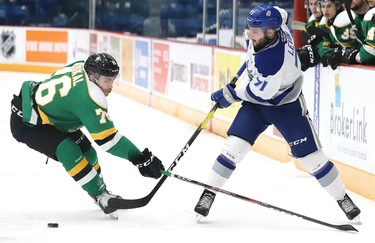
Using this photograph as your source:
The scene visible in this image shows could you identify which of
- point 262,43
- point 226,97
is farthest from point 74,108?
point 262,43

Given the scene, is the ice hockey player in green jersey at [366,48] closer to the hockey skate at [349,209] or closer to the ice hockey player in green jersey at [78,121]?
the hockey skate at [349,209]

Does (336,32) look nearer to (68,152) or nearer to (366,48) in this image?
(366,48)

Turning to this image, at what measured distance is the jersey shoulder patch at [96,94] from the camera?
4.66 metres

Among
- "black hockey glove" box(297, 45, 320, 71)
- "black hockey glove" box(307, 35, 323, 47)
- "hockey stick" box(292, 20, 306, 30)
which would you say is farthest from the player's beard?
"hockey stick" box(292, 20, 306, 30)

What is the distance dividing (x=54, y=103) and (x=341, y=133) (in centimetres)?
211

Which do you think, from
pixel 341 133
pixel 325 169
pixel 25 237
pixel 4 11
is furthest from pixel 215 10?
pixel 4 11

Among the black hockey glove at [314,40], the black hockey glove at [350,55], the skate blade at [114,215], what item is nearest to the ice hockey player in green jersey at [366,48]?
the black hockey glove at [350,55]

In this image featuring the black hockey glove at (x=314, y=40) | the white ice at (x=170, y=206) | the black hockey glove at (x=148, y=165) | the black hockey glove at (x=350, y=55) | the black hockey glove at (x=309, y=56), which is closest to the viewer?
the white ice at (x=170, y=206)

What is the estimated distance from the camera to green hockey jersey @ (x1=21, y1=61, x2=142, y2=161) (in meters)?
4.66

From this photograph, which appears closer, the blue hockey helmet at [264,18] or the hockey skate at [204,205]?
the blue hockey helmet at [264,18]

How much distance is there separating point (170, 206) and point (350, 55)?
159cm

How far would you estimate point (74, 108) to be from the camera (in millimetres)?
4719

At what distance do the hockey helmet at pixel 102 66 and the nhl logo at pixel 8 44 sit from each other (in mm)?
11562

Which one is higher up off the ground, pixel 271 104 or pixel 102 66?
pixel 102 66
